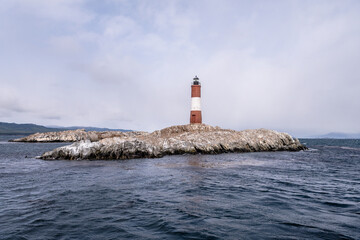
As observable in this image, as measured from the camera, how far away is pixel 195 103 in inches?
2120

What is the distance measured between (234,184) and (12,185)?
14.6 metres

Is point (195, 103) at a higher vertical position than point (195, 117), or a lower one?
higher

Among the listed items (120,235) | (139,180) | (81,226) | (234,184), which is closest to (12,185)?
(139,180)

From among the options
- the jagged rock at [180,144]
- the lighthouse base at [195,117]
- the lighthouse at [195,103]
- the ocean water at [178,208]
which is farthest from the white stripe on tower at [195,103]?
the ocean water at [178,208]

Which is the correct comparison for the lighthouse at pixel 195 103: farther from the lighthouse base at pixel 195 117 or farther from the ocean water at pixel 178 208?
the ocean water at pixel 178 208

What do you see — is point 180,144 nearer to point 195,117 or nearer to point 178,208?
point 195,117

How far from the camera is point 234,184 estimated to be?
15.4 meters

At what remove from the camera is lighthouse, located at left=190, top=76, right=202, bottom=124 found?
53469mm

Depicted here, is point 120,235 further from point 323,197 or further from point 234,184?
point 323,197

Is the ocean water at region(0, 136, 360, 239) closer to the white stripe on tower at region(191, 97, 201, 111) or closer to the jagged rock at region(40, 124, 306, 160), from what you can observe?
the jagged rock at region(40, 124, 306, 160)

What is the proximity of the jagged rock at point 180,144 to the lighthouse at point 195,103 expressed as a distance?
249 centimetres

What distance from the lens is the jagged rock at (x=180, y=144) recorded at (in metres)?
31.0

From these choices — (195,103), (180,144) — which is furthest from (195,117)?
(180,144)

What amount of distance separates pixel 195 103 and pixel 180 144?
17.4 m
